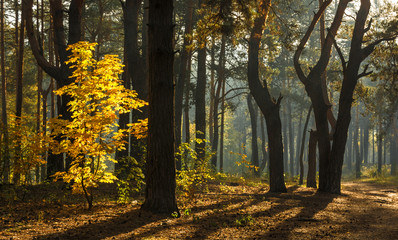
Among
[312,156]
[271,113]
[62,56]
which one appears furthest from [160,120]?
[312,156]

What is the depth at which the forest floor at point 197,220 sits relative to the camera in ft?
18.2

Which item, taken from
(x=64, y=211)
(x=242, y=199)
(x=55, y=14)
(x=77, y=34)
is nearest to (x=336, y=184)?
(x=242, y=199)

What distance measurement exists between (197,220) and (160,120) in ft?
6.64

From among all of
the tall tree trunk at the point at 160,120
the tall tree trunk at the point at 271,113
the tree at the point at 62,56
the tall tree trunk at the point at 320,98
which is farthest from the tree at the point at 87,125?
the tall tree trunk at the point at 320,98

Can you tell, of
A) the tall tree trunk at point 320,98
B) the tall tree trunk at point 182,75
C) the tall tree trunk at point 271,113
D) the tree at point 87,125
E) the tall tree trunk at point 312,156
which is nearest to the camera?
the tree at point 87,125

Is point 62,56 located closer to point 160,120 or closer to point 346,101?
point 160,120

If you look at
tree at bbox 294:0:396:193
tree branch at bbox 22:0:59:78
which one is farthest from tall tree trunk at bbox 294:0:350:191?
tree branch at bbox 22:0:59:78

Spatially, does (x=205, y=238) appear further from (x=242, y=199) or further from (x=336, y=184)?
(x=336, y=184)

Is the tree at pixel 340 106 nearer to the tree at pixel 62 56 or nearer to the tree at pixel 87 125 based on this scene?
the tree at pixel 62 56

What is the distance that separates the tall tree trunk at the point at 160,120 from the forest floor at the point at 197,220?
415mm

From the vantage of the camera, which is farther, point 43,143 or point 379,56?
point 379,56

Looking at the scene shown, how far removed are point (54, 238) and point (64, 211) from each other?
226 cm

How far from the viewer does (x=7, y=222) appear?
6.05 m

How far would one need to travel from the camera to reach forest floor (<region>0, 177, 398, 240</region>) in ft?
18.2
